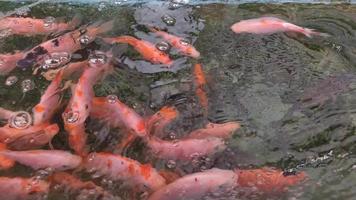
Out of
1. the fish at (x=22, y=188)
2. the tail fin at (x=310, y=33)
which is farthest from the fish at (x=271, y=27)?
the fish at (x=22, y=188)

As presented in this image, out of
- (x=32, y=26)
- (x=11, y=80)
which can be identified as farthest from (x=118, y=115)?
(x=32, y=26)

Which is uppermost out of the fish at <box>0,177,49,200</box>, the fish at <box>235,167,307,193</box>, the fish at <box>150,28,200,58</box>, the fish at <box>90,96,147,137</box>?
the fish at <box>150,28,200,58</box>

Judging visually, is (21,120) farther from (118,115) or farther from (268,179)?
(268,179)

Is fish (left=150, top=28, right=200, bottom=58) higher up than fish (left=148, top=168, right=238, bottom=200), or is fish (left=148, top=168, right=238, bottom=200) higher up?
fish (left=150, top=28, right=200, bottom=58)

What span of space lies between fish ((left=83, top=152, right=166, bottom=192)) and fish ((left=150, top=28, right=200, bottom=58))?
89cm

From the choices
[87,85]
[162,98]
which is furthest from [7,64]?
[162,98]

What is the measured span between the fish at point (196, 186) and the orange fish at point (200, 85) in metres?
0.52

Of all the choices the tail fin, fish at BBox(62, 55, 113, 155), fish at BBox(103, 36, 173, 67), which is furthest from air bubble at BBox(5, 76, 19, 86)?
the tail fin

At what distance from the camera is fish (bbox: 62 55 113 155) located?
291cm

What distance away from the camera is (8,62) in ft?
11.1

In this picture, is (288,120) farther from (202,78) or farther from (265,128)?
(202,78)

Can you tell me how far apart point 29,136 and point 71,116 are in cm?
23

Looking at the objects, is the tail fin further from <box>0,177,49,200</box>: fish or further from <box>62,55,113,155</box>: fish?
<box>0,177,49,200</box>: fish

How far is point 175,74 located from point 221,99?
0.33m
